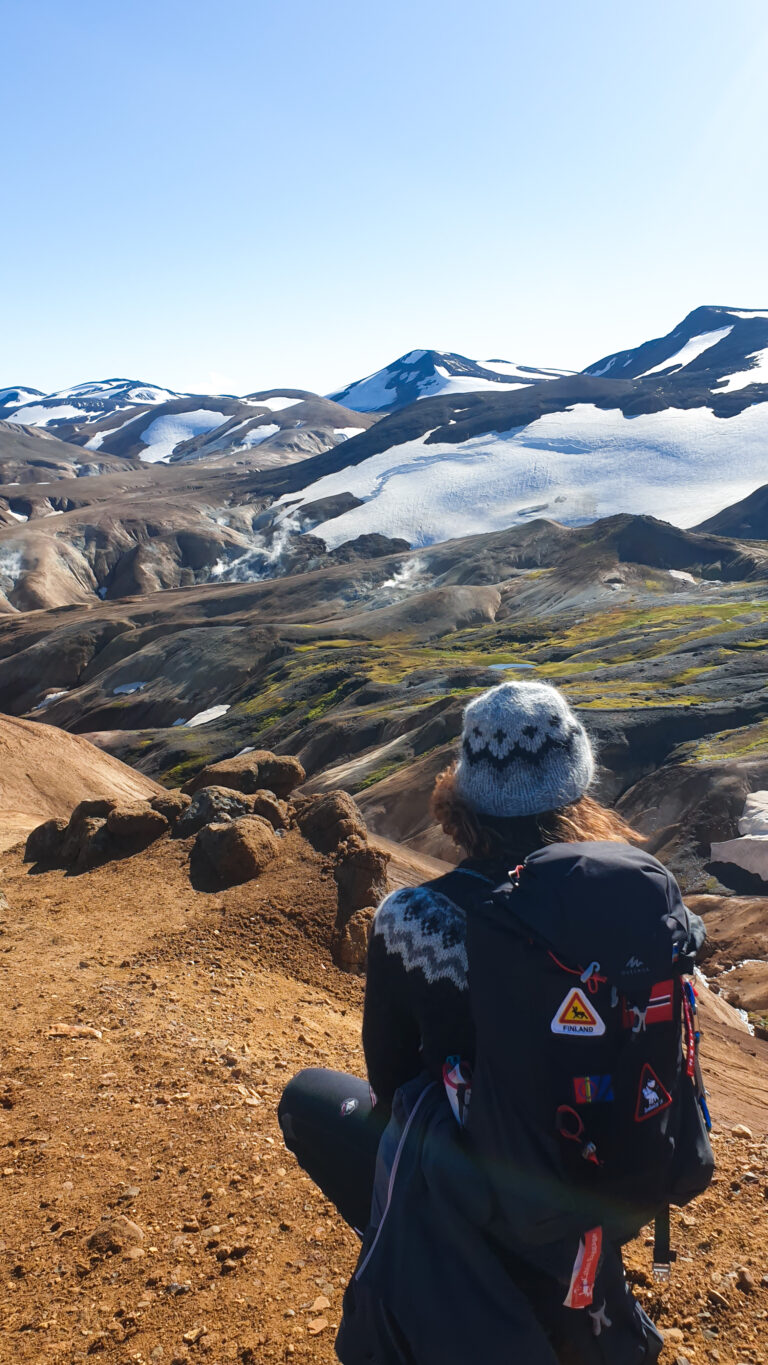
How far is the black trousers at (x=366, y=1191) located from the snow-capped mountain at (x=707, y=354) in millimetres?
141701

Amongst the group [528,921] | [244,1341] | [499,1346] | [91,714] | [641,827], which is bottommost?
[91,714]

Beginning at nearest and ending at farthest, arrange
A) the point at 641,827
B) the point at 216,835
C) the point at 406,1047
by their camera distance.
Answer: the point at 406,1047 → the point at 216,835 → the point at 641,827

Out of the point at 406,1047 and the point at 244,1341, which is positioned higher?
the point at 406,1047

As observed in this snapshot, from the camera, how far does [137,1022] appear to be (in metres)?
5.73

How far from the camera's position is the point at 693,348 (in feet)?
547

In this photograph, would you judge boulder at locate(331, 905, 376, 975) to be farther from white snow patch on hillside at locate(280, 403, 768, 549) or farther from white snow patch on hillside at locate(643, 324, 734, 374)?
white snow patch on hillside at locate(643, 324, 734, 374)

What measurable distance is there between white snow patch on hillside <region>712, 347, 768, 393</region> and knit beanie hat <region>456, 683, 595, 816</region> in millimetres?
140442

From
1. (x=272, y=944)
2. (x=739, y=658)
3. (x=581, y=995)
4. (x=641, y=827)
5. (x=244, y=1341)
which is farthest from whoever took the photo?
(x=739, y=658)

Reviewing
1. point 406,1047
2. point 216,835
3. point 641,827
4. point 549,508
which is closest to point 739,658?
point 641,827

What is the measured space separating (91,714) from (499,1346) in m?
59.3

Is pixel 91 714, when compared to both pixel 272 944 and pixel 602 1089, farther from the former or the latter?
pixel 602 1089

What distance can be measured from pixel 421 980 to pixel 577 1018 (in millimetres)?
505

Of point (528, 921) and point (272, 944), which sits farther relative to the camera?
point (272, 944)

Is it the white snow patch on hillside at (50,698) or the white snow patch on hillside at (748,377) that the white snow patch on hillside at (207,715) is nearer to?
the white snow patch on hillside at (50,698)
